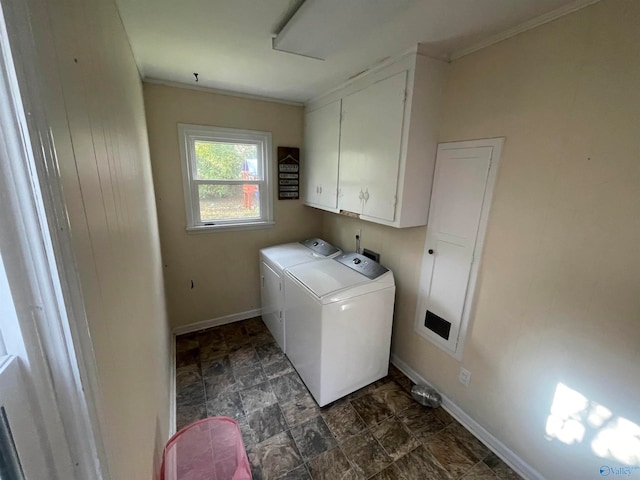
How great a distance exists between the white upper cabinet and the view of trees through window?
3.35 ft

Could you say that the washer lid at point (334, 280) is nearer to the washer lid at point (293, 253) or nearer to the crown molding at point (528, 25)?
the washer lid at point (293, 253)

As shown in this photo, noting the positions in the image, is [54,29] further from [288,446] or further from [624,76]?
[288,446]

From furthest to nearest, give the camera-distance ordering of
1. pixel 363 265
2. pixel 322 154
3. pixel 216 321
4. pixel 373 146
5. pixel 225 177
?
pixel 216 321 < pixel 225 177 < pixel 322 154 < pixel 363 265 < pixel 373 146

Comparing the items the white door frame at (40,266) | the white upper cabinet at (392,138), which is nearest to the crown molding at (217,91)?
the white upper cabinet at (392,138)

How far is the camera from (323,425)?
1.73 meters

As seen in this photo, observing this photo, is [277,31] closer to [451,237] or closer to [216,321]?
[451,237]

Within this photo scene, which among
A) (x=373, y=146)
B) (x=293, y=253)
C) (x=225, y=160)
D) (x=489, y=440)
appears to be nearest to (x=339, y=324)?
(x=293, y=253)

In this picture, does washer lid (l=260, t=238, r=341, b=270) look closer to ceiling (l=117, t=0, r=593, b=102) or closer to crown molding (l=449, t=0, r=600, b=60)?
ceiling (l=117, t=0, r=593, b=102)

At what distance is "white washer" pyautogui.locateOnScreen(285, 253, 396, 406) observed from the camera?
1.74 metres

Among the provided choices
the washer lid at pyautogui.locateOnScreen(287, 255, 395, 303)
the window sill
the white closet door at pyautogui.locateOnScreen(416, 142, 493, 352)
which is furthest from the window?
the white closet door at pyautogui.locateOnScreen(416, 142, 493, 352)

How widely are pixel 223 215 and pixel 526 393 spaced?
264 cm

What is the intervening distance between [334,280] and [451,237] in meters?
0.84

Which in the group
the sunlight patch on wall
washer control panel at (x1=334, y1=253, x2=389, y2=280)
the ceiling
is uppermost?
the ceiling

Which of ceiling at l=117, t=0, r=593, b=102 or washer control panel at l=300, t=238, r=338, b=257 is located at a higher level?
ceiling at l=117, t=0, r=593, b=102
